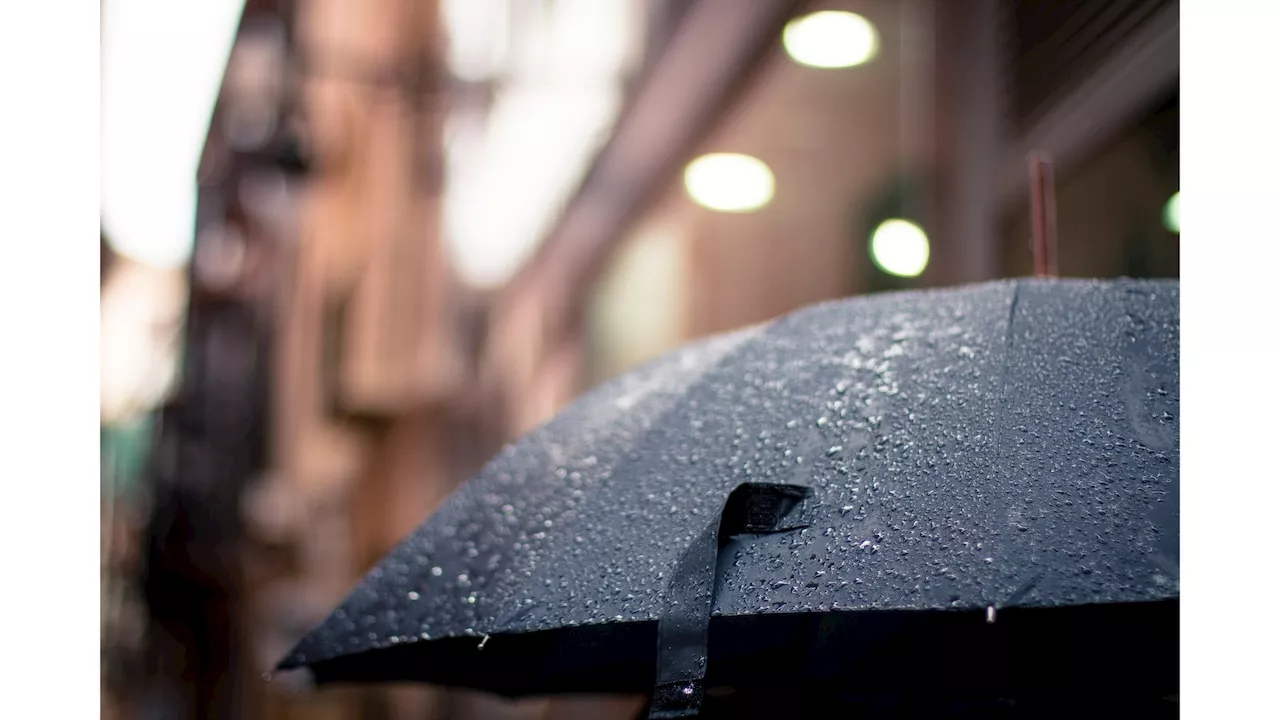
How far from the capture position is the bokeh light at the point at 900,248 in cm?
508

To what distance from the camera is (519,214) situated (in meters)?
8.45

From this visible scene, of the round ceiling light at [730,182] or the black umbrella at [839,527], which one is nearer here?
the black umbrella at [839,527]

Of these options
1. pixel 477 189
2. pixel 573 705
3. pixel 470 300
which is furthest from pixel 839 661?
pixel 470 300

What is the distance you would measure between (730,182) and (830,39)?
0.94 m

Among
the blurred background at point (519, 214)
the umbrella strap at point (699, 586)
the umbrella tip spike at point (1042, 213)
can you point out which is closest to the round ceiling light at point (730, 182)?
the blurred background at point (519, 214)

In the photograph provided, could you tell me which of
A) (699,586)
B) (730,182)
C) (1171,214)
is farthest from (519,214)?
(699,586)

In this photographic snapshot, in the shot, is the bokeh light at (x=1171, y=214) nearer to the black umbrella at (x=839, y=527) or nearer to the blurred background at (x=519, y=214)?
the blurred background at (x=519, y=214)

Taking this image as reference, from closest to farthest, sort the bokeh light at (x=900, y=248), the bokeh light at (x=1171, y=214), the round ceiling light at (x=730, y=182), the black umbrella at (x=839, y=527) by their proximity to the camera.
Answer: the black umbrella at (x=839, y=527) < the bokeh light at (x=1171, y=214) < the bokeh light at (x=900, y=248) < the round ceiling light at (x=730, y=182)

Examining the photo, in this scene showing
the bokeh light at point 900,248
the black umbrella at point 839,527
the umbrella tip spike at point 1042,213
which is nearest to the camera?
the black umbrella at point 839,527

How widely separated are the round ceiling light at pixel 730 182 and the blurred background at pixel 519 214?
0.01m

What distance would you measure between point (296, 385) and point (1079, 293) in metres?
12.5

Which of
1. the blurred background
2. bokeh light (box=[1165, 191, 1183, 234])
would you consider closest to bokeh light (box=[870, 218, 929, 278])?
the blurred background

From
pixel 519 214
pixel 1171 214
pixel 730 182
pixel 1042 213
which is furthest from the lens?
pixel 519 214

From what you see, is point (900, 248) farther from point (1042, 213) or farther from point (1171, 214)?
point (1042, 213)
